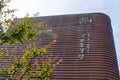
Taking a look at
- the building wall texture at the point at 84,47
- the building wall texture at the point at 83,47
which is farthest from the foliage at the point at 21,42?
the building wall texture at the point at 83,47

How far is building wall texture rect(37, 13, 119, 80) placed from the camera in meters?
53.1

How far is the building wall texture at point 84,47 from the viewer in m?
53.1

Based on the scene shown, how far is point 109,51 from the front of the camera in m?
57.5

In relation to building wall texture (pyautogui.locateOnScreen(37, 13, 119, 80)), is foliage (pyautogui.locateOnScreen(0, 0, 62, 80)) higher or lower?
higher

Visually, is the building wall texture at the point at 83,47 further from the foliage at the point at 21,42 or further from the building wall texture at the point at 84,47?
the foliage at the point at 21,42

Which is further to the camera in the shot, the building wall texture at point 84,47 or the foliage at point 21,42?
the building wall texture at point 84,47

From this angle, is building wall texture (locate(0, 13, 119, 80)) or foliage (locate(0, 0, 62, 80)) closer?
foliage (locate(0, 0, 62, 80))

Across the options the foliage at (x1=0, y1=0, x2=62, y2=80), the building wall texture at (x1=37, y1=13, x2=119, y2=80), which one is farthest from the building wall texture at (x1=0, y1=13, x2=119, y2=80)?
the foliage at (x1=0, y1=0, x2=62, y2=80)

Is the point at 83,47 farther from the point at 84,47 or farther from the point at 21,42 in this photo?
the point at 21,42

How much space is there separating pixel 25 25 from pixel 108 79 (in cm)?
4146

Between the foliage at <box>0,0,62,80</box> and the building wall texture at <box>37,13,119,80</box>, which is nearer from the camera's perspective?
the foliage at <box>0,0,62,80</box>

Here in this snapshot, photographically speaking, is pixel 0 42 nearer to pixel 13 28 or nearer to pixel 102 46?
pixel 13 28

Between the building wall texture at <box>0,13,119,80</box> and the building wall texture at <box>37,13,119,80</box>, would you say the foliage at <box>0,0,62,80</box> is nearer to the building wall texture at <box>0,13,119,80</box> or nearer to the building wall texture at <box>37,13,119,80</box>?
the building wall texture at <box>37,13,119,80</box>

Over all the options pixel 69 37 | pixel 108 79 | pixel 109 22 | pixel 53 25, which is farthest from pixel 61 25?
pixel 108 79
